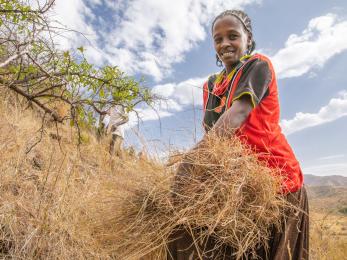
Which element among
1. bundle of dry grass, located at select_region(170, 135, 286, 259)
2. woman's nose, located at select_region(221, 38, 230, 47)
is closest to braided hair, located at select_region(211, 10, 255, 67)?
woman's nose, located at select_region(221, 38, 230, 47)

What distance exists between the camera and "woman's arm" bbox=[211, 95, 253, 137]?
1135 millimetres

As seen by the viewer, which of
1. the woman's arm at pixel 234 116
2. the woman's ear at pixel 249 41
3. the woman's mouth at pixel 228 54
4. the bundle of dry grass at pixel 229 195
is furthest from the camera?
the woman's ear at pixel 249 41

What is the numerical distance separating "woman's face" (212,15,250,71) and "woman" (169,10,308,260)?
3.5 inches

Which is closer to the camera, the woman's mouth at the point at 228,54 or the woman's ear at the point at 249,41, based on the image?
the woman's mouth at the point at 228,54

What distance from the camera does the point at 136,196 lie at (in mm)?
1248

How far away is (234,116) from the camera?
1.15 m

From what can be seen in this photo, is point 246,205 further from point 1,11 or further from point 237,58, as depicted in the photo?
point 1,11

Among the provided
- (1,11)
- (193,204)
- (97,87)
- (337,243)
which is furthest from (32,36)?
(337,243)

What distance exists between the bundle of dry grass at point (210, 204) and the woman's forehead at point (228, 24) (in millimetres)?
688

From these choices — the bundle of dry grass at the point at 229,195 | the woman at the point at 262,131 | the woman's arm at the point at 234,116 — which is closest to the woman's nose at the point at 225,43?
the woman at the point at 262,131

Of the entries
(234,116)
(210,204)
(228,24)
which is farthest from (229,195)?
(228,24)

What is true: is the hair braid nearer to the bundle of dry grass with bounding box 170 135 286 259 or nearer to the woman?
the woman

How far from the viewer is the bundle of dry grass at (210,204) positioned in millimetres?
1026

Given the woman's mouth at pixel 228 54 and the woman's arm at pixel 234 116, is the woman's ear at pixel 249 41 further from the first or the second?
the woman's arm at pixel 234 116
